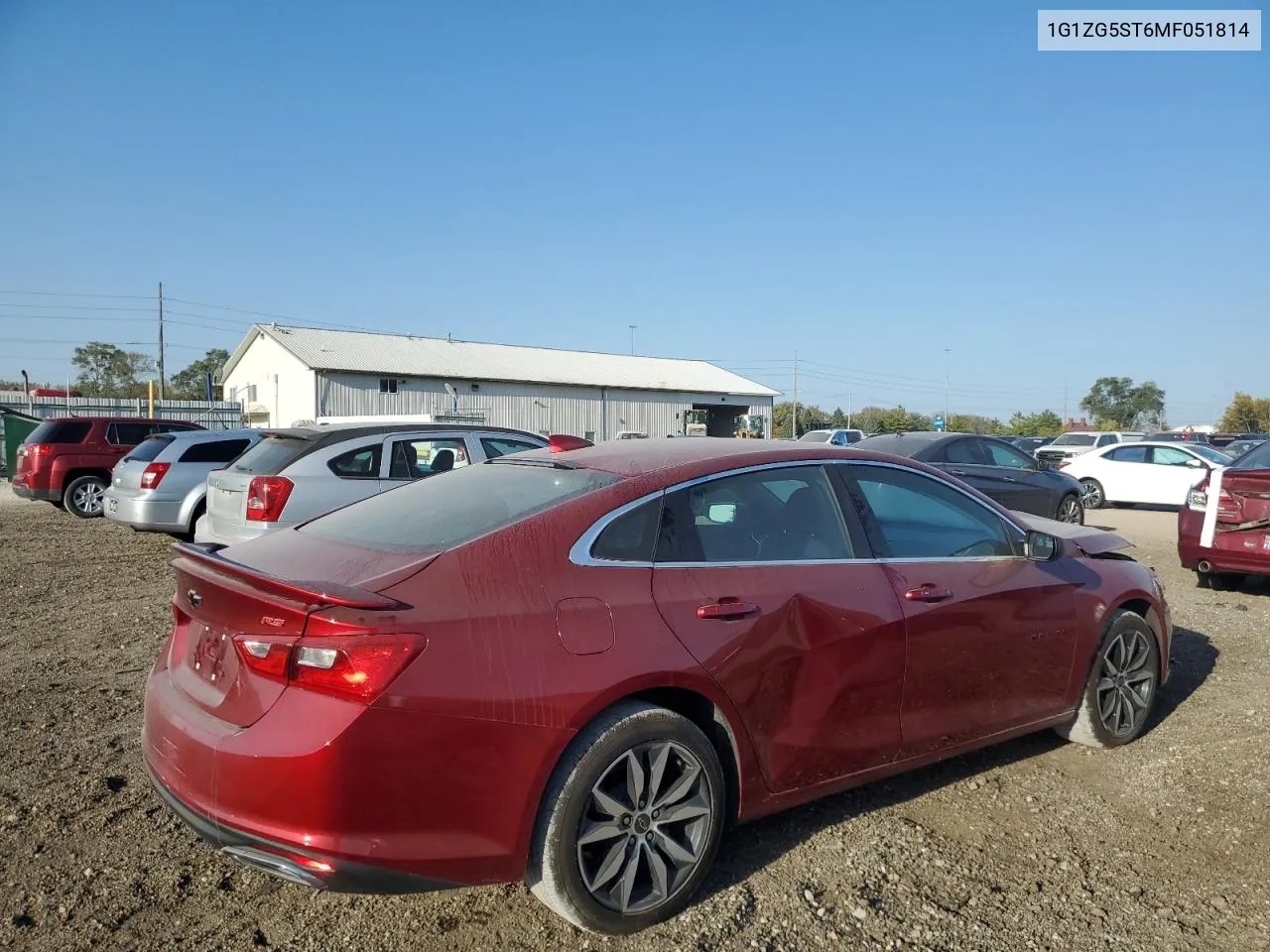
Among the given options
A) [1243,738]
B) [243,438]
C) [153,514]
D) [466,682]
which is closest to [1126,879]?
[1243,738]

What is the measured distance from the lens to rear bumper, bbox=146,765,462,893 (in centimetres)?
248

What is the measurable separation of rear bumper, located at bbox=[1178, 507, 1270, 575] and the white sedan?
10.3 meters

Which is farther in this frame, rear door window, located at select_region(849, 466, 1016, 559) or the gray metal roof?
the gray metal roof

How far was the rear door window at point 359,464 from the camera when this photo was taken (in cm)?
817

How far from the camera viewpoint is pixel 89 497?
15477 mm

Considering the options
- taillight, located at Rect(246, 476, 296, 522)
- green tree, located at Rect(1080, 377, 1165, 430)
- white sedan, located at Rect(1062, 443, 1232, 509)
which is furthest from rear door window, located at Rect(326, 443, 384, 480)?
green tree, located at Rect(1080, 377, 1165, 430)

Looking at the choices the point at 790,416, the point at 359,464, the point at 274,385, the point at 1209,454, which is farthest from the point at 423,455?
the point at 790,416

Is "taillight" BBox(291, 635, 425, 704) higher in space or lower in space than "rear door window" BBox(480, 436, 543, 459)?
lower

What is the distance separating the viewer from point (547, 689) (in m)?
2.68

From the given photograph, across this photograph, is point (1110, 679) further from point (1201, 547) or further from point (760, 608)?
point (1201, 547)

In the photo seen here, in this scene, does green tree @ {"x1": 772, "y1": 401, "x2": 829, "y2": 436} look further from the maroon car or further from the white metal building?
the maroon car

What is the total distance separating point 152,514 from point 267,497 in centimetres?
415

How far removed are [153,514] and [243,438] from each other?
72.6 inches

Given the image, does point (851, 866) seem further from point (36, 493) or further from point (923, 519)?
point (36, 493)
